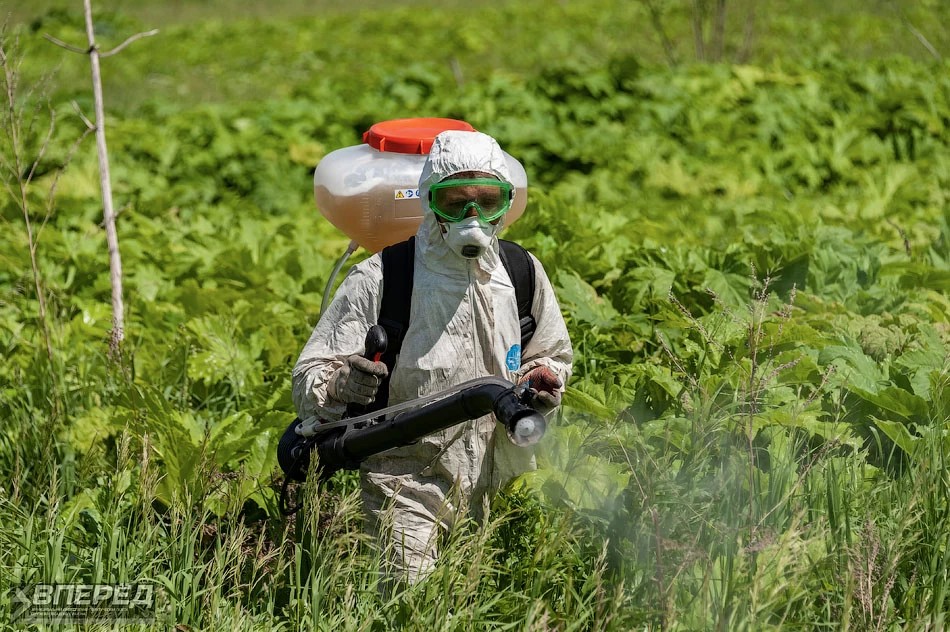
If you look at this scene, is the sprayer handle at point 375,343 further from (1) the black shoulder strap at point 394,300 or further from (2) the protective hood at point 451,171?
(2) the protective hood at point 451,171

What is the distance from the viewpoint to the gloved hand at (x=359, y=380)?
281 centimetres

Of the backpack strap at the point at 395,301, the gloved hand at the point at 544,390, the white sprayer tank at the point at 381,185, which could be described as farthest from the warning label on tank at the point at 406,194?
the gloved hand at the point at 544,390

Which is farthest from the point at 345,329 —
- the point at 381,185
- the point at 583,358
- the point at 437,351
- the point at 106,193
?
the point at 106,193

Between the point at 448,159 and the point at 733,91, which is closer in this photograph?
the point at 448,159

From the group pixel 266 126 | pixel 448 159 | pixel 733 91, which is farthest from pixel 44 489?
pixel 733 91

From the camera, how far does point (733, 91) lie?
10.9 meters

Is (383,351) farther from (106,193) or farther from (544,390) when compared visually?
(106,193)

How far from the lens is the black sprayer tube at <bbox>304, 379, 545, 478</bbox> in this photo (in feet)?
8.76

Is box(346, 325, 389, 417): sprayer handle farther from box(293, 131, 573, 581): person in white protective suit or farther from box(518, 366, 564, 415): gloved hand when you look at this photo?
box(518, 366, 564, 415): gloved hand

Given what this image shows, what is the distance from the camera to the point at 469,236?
2.91 meters

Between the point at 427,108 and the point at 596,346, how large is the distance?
6.60 metres

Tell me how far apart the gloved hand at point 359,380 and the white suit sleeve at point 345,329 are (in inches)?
5.0

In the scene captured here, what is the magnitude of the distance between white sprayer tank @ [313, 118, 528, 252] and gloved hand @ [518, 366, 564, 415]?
0.58 metres

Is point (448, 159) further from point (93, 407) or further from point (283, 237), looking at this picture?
point (283, 237)
